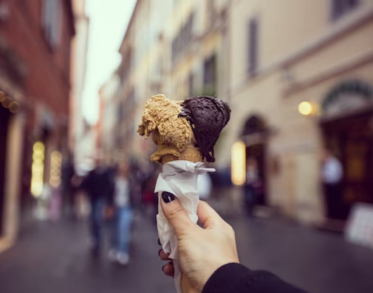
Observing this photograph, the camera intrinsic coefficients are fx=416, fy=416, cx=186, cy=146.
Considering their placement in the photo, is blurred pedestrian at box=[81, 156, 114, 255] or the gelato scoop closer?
the gelato scoop

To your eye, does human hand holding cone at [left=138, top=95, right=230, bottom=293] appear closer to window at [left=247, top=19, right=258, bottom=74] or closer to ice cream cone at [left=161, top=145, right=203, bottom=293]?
ice cream cone at [left=161, top=145, right=203, bottom=293]

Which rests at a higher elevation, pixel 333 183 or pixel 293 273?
pixel 333 183

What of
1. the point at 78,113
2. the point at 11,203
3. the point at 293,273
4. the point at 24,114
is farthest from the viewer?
the point at 78,113

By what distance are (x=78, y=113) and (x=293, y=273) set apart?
24125 millimetres

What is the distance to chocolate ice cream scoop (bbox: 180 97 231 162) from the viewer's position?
1.13 meters

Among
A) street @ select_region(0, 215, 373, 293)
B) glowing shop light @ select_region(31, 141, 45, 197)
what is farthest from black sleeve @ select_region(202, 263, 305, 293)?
glowing shop light @ select_region(31, 141, 45, 197)

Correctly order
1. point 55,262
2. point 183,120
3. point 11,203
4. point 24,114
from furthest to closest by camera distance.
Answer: point 24,114, point 11,203, point 55,262, point 183,120

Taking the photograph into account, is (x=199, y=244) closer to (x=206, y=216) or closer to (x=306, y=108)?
(x=206, y=216)

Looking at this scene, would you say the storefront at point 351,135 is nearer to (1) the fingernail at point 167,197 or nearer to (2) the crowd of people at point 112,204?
(2) the crowd of people at point 112,204

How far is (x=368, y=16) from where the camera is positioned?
8031 mm

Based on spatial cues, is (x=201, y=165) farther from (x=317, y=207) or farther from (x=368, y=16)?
(x=317, y=207)

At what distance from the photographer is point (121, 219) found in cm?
574

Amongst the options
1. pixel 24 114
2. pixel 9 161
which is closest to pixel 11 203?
pixel 9 161

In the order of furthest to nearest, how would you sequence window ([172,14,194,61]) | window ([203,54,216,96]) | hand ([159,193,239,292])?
1. window ([172,14,194,61])
2. window ([203,54,216,96])
3. hand ([159,193,239,292])
